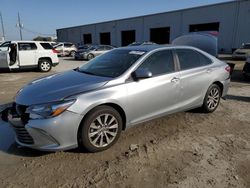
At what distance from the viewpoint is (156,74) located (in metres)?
4.17

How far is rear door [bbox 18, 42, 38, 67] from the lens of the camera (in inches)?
483

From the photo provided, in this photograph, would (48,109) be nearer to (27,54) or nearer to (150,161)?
(150,161)

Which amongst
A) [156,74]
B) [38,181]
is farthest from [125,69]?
[38,181]

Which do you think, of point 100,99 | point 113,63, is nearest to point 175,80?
point 113,63

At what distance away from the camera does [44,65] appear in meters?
13.2

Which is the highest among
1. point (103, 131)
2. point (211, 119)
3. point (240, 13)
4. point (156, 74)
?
point (240, 13)

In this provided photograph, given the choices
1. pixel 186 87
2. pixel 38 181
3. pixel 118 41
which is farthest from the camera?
pixel 118 41

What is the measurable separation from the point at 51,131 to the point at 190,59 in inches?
121

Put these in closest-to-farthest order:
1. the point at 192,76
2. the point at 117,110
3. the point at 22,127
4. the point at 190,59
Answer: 1. the point at 22,127
2. the point at 117,110
3. the point at 192,76
4. the point at 190,59

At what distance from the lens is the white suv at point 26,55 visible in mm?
12102

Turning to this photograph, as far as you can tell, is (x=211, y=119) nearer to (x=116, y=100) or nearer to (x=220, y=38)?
(x=116, y=100)

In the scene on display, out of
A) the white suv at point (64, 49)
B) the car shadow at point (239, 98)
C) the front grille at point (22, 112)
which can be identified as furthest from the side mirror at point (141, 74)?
the white suv at point (64, 49)

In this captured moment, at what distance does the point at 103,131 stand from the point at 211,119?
2.56 m

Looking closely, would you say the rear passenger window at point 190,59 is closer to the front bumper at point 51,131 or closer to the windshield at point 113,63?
the windshield at point 113,63
